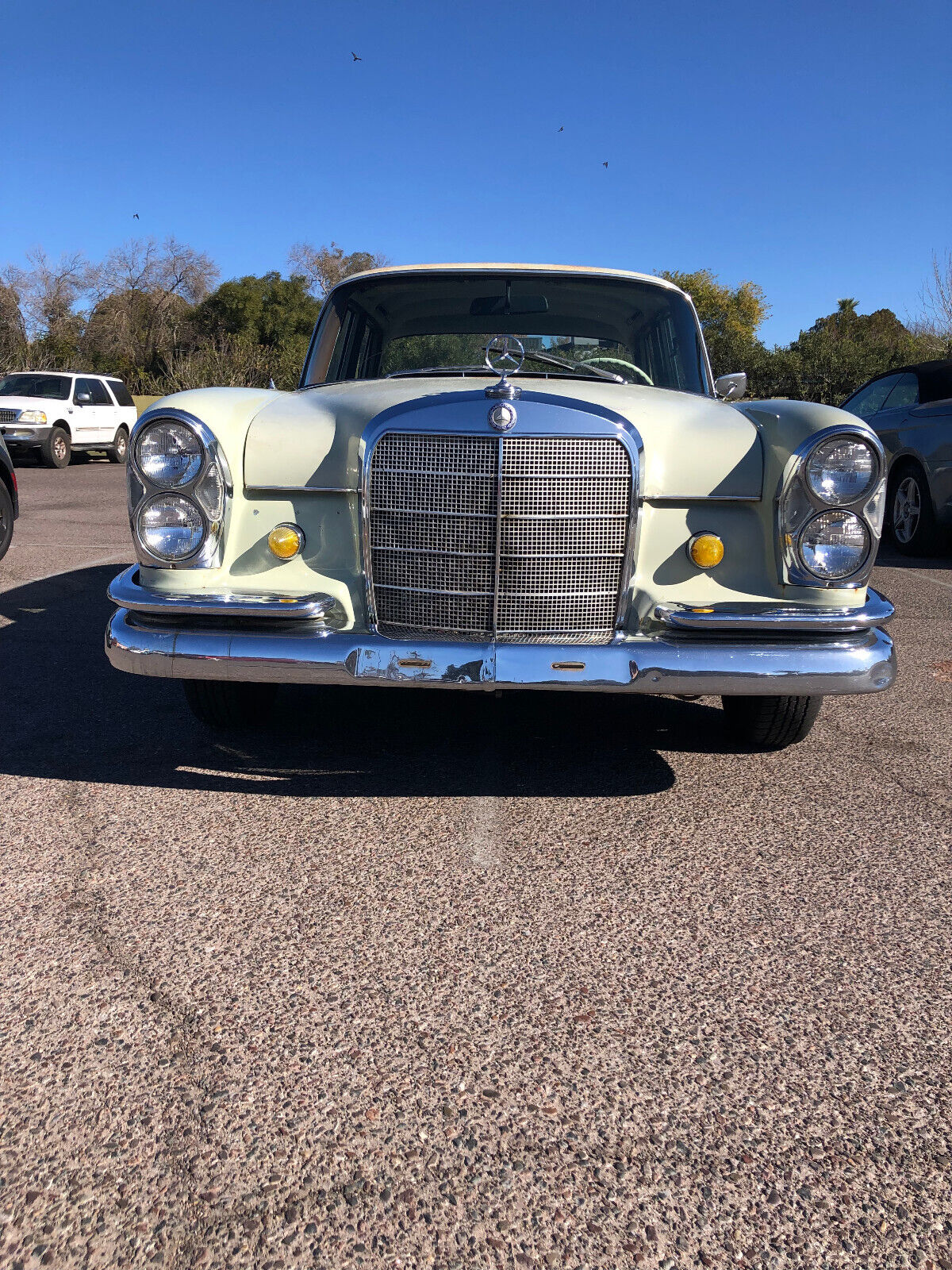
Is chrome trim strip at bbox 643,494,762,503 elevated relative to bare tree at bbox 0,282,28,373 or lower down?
lower down

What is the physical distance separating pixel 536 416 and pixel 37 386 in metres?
16.8

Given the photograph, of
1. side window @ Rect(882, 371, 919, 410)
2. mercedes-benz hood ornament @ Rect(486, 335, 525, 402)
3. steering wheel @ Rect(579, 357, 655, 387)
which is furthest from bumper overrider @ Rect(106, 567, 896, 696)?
side window @ Rect(882, 371, 919, 410)

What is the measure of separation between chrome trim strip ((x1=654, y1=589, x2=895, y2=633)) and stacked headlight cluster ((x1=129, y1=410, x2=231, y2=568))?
4.26 feet

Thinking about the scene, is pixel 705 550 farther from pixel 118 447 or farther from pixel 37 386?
pixel 118 447

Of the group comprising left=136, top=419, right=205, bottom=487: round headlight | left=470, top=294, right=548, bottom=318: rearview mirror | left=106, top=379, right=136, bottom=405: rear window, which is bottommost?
left=136, top=419, right=205, bottom=487: round headlight

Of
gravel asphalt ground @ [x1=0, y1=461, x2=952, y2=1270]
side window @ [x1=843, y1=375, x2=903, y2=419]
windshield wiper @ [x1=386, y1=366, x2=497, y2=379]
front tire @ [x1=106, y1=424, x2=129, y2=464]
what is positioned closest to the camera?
gravel asphalt ground @ [x1=0, y1=461, x2=952, y2=1270]

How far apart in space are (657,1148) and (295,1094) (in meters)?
0.60

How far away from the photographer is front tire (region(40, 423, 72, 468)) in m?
16.5

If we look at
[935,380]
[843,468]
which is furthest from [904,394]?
[843,468]

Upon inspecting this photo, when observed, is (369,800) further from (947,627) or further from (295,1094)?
(947,627)

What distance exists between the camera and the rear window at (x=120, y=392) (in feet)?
61.9

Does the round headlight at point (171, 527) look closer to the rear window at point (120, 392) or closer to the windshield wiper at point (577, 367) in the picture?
the windshield wiper at point (577, 367)

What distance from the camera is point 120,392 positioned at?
19.2m

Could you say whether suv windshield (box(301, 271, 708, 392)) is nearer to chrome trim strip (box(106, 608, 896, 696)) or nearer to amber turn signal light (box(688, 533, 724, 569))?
amber turn signal light (box(688, 533, 724, 569))
